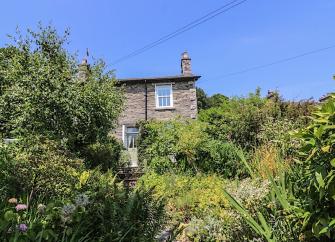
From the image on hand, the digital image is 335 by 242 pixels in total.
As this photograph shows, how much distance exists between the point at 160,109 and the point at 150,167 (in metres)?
9.29

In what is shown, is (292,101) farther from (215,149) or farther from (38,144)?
(38,144)

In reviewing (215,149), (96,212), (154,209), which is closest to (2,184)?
(96,212)

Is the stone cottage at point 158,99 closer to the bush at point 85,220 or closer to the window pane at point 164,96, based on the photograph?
the window pane at point 164,96

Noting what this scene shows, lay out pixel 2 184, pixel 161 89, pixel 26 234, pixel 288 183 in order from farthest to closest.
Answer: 1. pixel 161 89
2. pixel 2 184
3. pixel 288 183
4. pixel 26 234

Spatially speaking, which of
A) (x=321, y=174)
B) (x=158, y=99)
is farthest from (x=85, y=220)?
(x=158, y=99)

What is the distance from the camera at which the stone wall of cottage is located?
22.9 metres

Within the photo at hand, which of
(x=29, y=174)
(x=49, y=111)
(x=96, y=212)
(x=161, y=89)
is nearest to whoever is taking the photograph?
(x=96, y=212)

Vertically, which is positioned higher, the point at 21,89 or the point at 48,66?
the point at 48,66

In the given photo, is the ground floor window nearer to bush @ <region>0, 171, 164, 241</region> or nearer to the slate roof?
the slate roof

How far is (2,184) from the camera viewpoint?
16.0ft

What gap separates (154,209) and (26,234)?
1.26 metres

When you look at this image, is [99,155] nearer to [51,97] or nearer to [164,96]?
[51,97]

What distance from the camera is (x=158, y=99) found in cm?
2325

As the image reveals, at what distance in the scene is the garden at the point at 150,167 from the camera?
325 cm
